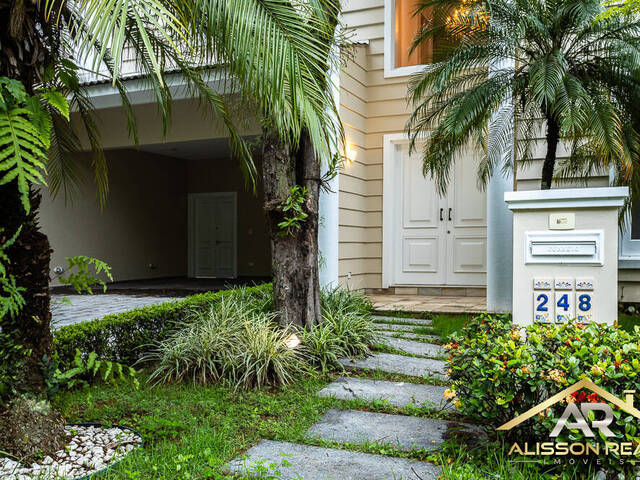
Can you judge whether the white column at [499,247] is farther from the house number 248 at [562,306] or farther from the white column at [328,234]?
the house number 248 at [562,306]

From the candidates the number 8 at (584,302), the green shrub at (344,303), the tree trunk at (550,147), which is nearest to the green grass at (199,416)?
the number 8 at (584,302)

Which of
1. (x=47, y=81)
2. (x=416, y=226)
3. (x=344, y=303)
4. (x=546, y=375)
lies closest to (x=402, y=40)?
(x=416, y=226)

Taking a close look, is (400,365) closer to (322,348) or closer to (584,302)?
(322,348)

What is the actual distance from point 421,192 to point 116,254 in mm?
7298

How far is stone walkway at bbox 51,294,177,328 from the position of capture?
20.4ft

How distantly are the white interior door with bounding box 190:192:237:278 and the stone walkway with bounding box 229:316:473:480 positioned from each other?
9474mm

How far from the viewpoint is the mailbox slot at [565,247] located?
→ 3145 millimetres

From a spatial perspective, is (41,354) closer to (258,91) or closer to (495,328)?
(258,91)

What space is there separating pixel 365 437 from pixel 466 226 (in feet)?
17.6

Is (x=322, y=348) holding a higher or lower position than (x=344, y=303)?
lower

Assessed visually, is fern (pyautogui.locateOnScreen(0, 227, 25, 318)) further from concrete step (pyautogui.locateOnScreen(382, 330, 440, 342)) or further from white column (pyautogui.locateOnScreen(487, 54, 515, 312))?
white column (pyautogui.locateOnScreen(487, 54, 515, 312))

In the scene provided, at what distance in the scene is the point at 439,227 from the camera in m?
8.09

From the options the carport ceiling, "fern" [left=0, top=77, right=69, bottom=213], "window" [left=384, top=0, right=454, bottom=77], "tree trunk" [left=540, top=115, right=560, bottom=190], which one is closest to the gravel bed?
"fern" [left=0, top=77, right=69, bottom=213]

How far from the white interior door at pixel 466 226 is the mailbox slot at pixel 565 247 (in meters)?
4.72
